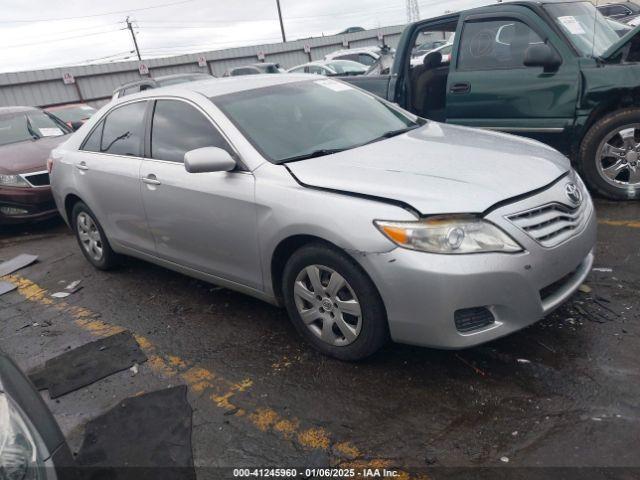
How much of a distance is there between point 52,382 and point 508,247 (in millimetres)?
2836

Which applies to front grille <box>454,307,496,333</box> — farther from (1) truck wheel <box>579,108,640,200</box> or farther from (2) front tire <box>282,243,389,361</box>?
(1) truck wheel <box>579,108,640,200</box>

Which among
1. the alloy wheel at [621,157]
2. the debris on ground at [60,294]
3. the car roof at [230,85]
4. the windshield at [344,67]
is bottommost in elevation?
the debris on ground at [60,294]

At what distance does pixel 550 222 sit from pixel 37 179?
6394mm

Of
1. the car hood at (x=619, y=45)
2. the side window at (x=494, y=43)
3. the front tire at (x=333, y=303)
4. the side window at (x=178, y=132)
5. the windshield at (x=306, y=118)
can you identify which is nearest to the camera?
the front tire at (x=333, y=303)

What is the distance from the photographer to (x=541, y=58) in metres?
4.77

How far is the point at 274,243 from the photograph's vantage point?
310 cm

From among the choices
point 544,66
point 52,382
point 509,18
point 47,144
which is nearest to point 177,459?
point 52,382

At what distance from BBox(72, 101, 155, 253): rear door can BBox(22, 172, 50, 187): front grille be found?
2.45 m

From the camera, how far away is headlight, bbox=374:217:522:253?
254 centimetres

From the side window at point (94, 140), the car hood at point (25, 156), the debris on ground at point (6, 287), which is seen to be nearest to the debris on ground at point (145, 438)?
the side window at point (94, 140)

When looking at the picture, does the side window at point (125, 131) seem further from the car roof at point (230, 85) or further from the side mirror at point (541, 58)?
the side mirror at point (541, 58)

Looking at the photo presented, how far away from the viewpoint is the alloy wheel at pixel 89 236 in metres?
4.98

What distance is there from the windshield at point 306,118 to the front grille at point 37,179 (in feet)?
14.2

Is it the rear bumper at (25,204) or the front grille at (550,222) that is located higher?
the front grille at (550,222)
